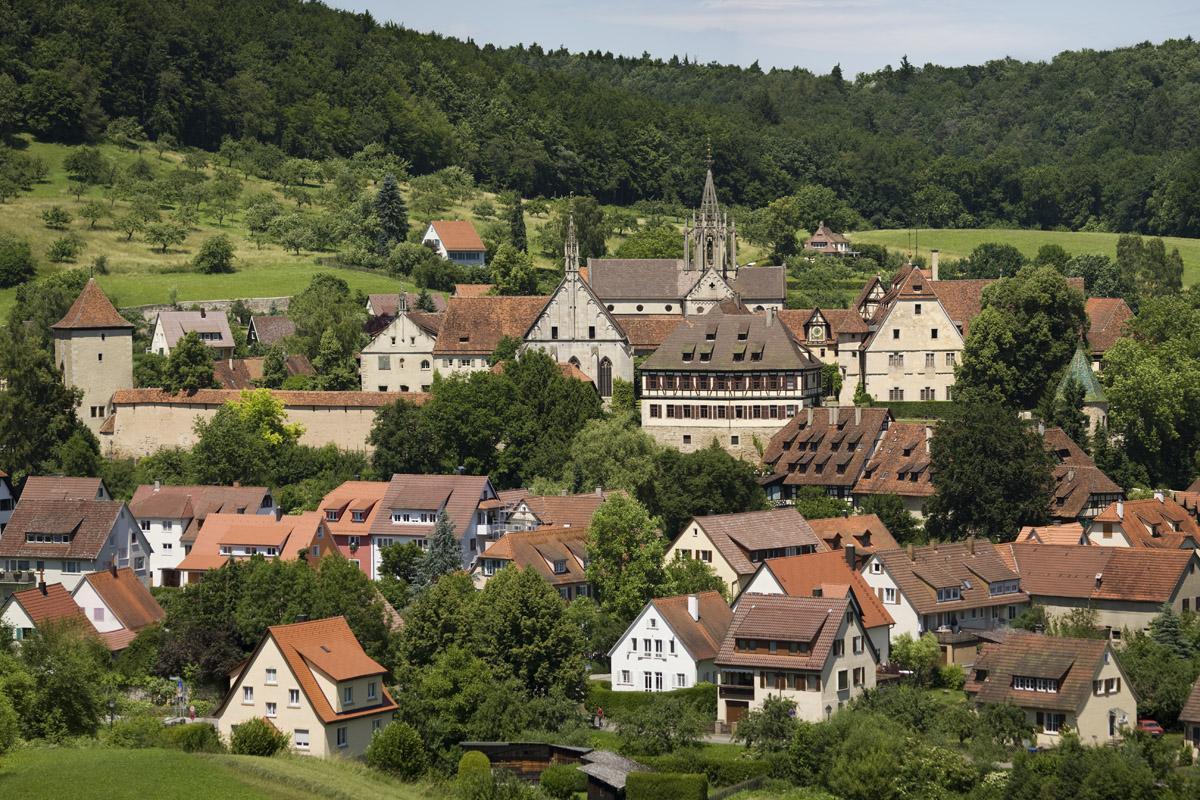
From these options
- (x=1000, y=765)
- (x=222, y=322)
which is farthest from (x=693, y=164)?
(x=1000, y=765)

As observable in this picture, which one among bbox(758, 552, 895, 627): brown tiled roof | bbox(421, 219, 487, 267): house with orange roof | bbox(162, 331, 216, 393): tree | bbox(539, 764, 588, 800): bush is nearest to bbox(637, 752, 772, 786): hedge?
bbox(539, 764, 588, 800): bush

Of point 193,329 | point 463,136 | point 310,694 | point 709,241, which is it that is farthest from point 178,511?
point 463,136

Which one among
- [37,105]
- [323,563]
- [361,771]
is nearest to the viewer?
[361,771]

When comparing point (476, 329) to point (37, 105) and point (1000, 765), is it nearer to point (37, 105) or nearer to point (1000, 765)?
point (1000, 765)

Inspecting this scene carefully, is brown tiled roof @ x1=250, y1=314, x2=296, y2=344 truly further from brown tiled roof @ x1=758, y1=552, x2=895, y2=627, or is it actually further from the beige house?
the beige house

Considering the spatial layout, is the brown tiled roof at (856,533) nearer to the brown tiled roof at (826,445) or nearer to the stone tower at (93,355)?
the brown tiled roof at (826,445)

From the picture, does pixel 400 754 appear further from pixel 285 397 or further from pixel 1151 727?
pixel 285 397

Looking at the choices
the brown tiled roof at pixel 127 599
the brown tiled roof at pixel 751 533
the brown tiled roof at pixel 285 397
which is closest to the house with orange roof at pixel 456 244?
the brown tiled roof at pixel 285 397
